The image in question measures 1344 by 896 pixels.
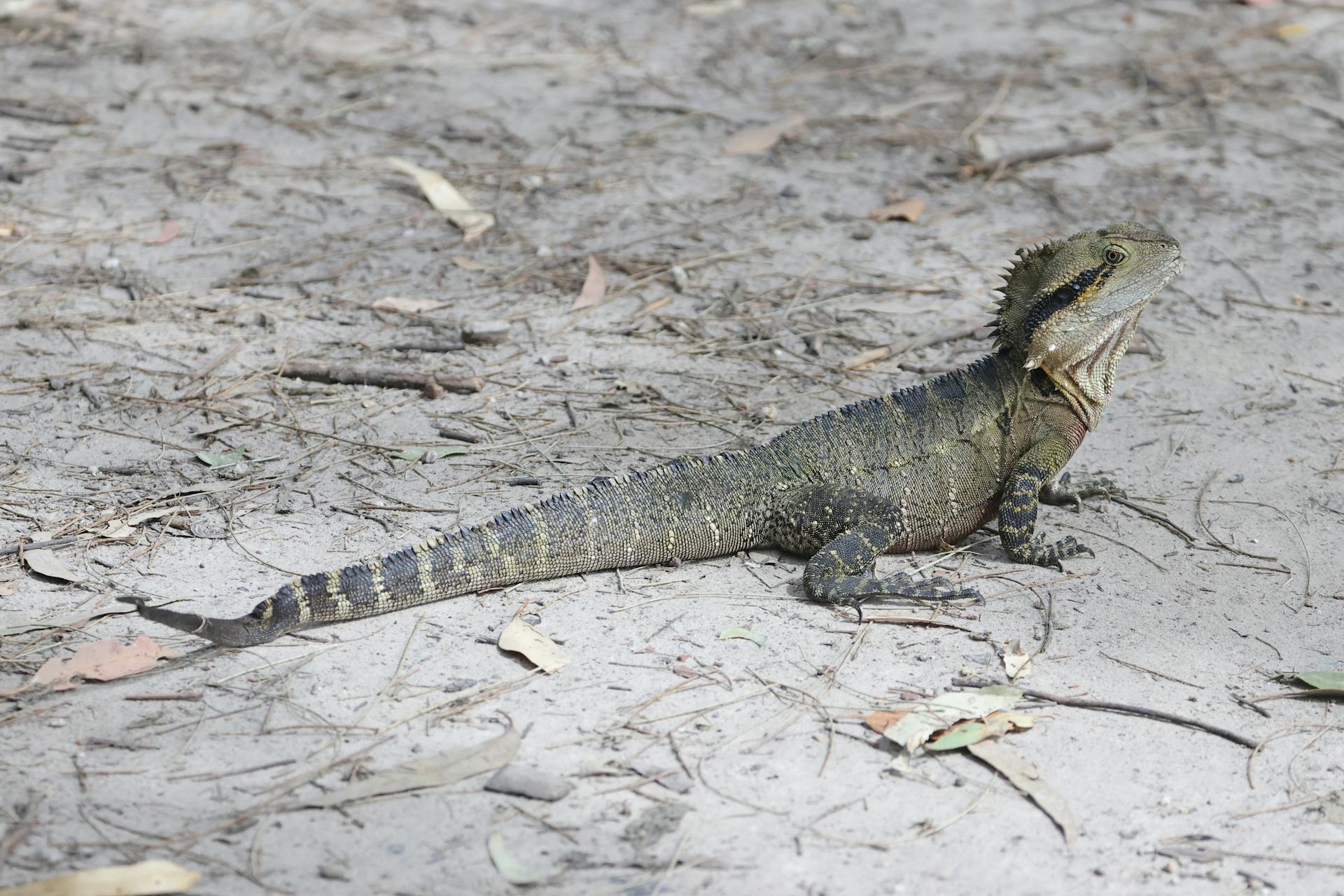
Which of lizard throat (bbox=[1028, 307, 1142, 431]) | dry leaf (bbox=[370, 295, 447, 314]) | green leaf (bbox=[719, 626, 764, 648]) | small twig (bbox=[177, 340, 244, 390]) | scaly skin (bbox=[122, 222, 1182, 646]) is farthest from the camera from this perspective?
dry leaf (bbox=[370, 295, 447, 314])

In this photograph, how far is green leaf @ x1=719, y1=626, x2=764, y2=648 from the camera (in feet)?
13.9

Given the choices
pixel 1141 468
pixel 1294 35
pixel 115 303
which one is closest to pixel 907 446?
pixel 1141 468

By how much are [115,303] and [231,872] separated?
14.0 feet

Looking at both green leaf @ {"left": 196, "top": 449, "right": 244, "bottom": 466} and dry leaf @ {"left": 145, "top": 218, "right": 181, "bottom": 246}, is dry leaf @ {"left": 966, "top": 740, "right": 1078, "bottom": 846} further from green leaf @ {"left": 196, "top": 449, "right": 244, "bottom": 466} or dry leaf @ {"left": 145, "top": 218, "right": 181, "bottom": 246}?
dry leaf @ {"left": 145, "top": 218, "right": 181, "bottom": 246}

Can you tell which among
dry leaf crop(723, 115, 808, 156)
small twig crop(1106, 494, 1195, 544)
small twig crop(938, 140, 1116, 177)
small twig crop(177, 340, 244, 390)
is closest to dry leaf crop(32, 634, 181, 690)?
small twig crop(177, 340, 244, 390)

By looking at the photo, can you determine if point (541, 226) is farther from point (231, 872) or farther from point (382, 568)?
point (231, 872)

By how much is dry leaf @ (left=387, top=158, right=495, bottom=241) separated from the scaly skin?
132 inches

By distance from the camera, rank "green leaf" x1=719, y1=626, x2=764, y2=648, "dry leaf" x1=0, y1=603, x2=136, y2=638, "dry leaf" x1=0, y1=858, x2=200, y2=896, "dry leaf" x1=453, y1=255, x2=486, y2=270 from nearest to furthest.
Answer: "dry leaf" x1=0, y1=858, x2=200, y2=896 < "dry leaf" x1=0, y1=603, x2=136, y2=638 < "green leaf" x1=719, y1=626, x2=764, y2=648 < "dry leaf" x1=453, y1=255, x2=486, y2=270

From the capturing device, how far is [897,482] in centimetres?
492

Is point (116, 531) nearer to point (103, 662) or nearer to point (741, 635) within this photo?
point (103, 662)

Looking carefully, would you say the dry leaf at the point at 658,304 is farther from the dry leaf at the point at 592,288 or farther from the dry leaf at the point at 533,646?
the dry leaf at the point at 533,646

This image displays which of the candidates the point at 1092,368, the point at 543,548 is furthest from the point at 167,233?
the point at 1092,368

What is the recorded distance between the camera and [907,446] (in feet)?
16.3

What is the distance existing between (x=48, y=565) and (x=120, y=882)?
1750 millimetres
